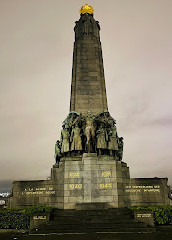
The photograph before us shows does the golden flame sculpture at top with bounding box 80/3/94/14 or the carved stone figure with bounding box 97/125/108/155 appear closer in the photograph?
the carved stone figure with bounding box 97/125/108/155

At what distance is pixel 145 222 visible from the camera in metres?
10.7

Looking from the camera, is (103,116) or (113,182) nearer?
(113,182)

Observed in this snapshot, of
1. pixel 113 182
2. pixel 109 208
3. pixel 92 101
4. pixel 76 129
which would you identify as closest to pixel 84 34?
pixel 92 101

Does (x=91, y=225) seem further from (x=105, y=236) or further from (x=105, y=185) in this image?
(x=105, y=185)

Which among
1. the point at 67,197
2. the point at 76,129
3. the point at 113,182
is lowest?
the point at 67,197

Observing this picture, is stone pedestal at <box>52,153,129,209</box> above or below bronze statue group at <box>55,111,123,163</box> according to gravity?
below

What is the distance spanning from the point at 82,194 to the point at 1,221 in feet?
18.2

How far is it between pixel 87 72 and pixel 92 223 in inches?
572

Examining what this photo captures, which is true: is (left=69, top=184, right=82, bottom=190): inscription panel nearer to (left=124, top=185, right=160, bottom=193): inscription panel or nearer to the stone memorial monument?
the stone memorial monument

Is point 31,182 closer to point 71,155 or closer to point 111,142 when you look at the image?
point 71,155

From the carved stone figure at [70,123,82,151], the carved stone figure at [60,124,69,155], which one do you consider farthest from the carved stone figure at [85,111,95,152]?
the carved stone figure at [60,124,69,155]

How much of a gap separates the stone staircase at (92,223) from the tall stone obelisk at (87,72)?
9.21 m

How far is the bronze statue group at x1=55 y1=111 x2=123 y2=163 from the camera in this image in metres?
16.1

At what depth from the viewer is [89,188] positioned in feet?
46.8
